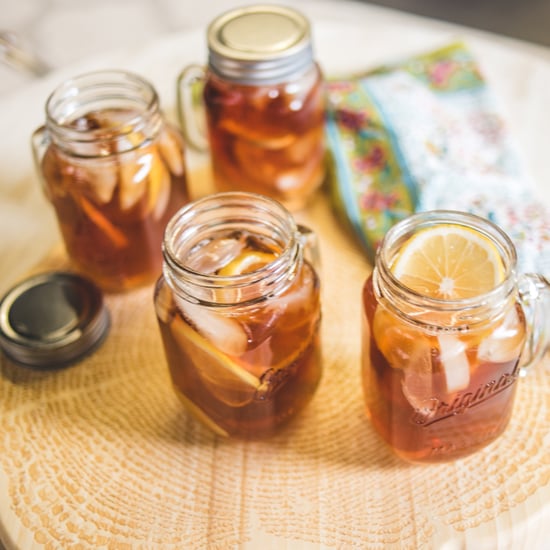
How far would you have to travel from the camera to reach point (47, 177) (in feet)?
3.82

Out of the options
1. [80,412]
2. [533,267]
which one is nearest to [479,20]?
[533,267]

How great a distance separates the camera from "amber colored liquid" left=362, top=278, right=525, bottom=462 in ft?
2.90

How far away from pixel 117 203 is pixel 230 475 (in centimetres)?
40

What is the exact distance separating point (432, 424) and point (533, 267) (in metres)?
0.32

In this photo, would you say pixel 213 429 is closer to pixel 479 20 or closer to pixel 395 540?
pixel 395 540

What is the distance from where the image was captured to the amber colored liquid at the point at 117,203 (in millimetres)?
1126

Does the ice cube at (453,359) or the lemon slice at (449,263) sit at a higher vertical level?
the lemon slice at (449,263)

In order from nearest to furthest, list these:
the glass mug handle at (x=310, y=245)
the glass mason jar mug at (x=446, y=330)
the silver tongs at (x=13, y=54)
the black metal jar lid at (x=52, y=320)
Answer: the glass mason jar mug at (x=446, y=330), the glass mug handle at (x=310, y=245), the black metal jar lid at (x=52, y=320), the silver tongs at (x=13, y=54)

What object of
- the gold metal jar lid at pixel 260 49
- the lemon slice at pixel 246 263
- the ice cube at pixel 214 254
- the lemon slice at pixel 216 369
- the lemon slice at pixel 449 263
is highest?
the gold metal jar lid at pixel 260 49

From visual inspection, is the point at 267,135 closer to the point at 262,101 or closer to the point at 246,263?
the point at 262,101

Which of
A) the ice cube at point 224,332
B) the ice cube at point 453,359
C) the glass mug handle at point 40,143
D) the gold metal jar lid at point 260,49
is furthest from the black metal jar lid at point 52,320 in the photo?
the ice cube at point 453,359

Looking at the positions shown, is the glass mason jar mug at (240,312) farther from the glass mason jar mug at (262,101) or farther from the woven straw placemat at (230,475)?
the glass mason jar mug at (262,101)

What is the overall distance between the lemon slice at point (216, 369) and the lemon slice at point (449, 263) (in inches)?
8.3

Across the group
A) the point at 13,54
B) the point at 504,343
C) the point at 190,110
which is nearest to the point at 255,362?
the point at 504,343
